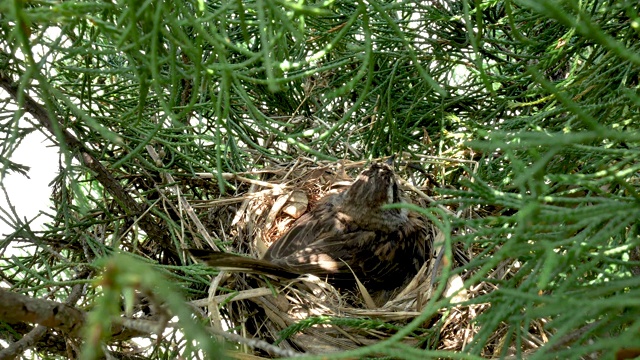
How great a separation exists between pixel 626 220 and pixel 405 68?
1916mm

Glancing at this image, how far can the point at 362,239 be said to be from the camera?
3.69 meters

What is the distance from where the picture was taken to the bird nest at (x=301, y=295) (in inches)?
100

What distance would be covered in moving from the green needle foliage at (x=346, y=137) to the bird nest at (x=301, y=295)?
0.08m

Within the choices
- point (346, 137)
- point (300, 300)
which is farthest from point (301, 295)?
point (346, 137)

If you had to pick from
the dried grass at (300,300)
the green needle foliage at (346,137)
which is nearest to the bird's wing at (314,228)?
the dried grass at (300,300)

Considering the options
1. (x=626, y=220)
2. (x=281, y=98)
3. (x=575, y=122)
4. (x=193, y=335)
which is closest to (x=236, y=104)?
(x=281, y=98)

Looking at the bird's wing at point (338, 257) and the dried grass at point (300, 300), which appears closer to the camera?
the dried grass at point (300, 300)

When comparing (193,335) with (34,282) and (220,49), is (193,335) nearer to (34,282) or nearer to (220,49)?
(220,49)

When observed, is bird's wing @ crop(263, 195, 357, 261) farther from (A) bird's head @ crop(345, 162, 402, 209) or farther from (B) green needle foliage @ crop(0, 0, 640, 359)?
(B) green needle foliage @ crop(0, 0, 640, 359)

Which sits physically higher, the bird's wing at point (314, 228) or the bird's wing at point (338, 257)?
the bird's wing at point (314, 228)

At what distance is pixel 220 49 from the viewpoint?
134cm

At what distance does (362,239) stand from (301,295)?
81 cm

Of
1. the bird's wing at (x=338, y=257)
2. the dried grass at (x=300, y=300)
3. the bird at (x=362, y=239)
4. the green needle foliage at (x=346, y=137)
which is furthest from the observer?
the bird at (x=362, y=239)

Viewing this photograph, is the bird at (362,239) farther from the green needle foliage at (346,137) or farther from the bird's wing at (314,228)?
the green needle foliage at (346,137)
